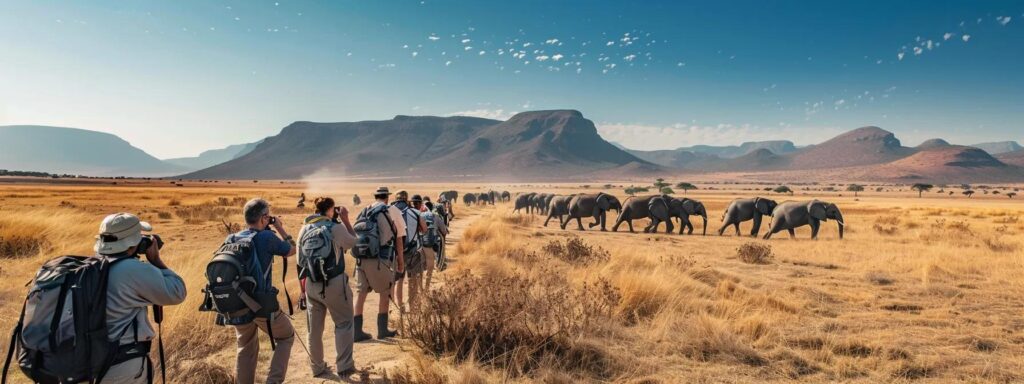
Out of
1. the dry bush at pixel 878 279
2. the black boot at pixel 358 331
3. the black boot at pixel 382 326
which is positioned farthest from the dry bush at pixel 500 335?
the dry bush at pixel 878 279

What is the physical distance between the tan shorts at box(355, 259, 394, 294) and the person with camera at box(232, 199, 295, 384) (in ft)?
5.15

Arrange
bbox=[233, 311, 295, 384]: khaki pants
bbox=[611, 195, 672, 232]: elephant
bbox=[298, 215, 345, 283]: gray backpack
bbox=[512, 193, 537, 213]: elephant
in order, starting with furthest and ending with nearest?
1. bbox=[512, 193, 537, 213]: elephant
2. bbox=[611, 195, 672, 232]: elephant
3. bbox=[298, 215, 345, 283]: gray backpack
4. bbox=[233, 311, 295, 384]: khaki pants

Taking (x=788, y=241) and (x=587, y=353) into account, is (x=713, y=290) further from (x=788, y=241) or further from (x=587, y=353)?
(x=788, y=241)

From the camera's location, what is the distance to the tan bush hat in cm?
299

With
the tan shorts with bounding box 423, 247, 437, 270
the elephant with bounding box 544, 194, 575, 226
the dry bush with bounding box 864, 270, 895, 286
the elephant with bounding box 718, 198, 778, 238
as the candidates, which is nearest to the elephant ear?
the elephant with bounding box 718, 198, 778, 238

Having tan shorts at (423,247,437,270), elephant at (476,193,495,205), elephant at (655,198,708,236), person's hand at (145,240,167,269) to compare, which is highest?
person's hand at (145,240,167,269)

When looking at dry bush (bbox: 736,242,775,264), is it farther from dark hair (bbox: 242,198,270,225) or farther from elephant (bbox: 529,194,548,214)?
elephant (bbox: 529,194,548,214)

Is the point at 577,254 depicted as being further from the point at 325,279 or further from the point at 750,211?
the point at 750,211

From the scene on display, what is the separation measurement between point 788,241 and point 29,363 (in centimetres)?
2019

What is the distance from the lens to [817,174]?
18612 centimetres

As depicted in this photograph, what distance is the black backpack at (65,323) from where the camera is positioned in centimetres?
269

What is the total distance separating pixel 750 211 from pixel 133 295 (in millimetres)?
22447

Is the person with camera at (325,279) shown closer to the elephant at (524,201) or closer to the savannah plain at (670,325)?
the savannah plain at (670,325)

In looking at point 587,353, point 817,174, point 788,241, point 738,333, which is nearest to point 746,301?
point 738,333
